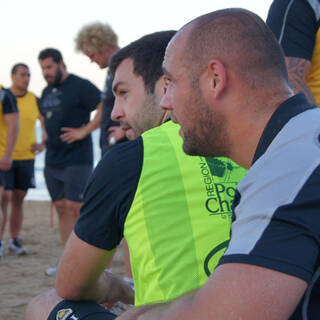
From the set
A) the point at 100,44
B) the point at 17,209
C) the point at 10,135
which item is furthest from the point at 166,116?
the point at 17,209

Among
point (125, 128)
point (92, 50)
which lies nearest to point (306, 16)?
point (125, 128)

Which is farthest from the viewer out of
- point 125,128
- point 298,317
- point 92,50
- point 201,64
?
point 92,50

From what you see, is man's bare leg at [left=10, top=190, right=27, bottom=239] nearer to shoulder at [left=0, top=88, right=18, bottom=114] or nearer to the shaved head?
shoulder at [left=0, top=88, right=18, bottom=114]

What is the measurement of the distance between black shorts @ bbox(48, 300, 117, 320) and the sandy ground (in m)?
1.83

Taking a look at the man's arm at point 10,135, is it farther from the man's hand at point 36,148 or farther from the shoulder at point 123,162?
the shoulder at point 123,162

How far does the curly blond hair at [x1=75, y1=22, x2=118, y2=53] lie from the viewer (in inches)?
192

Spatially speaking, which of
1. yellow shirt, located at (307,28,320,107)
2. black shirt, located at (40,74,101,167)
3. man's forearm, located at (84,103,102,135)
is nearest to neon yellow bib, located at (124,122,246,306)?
yellow shirt, located at (307,28,320,107)

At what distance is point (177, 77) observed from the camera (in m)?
1.35

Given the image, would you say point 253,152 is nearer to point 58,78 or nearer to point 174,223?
point 174,223

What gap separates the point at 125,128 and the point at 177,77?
1.04m

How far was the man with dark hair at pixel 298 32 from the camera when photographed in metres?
2.50

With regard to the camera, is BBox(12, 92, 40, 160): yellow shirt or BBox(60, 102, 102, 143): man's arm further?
BBox(12, 92, 40, 160): yellow shirt

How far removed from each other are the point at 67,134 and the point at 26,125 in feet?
5.48

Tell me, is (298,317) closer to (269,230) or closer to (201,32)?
(269,230)
